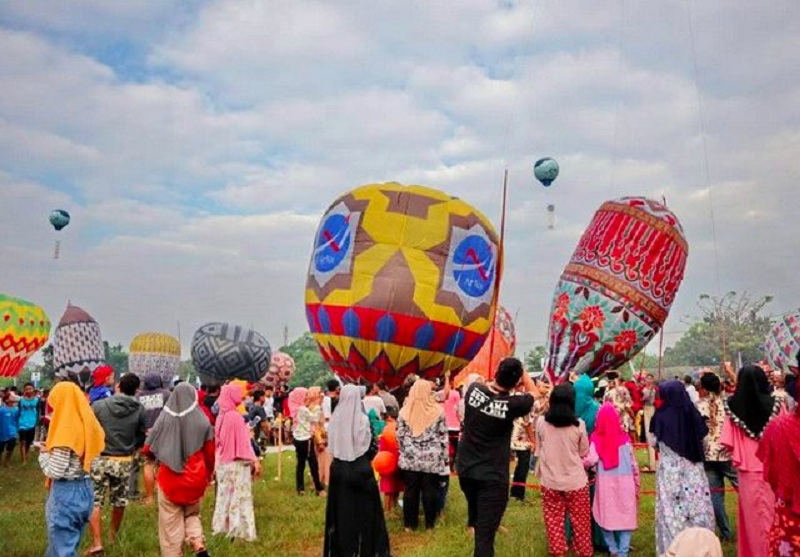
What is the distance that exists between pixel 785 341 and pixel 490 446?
20327 mm

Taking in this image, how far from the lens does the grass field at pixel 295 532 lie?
7430 millimetres

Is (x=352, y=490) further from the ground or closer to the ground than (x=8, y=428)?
closer to the ground

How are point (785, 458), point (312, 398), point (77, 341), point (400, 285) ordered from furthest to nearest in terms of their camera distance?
1. point (77, 341)
2. point (400, 285)
3. point (312, 398)
4. point (785, 458)

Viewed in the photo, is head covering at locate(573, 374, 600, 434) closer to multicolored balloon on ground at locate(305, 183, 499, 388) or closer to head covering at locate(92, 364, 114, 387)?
head covering at locate(92, 364, 114, 387)

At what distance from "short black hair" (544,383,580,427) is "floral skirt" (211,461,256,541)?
3795mm

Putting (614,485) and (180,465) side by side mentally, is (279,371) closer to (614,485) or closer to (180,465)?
(180,465)

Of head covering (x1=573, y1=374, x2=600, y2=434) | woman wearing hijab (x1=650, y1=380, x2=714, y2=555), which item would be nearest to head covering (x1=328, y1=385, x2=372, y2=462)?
head covering (x1=573, y1=374, x2=600, y2=434)

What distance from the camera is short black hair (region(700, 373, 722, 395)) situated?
25.1 feet

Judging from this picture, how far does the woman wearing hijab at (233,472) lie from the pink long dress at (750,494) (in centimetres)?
523

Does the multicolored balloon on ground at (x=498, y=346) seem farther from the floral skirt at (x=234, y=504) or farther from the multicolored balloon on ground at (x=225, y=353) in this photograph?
the floral skirt at (x=234, y=504)

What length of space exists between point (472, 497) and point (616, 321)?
13.4 meters

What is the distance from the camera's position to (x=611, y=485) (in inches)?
268

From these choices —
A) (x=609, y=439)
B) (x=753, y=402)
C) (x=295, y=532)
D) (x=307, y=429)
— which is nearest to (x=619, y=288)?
(x=307, y=429)

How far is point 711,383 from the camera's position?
7668mm
